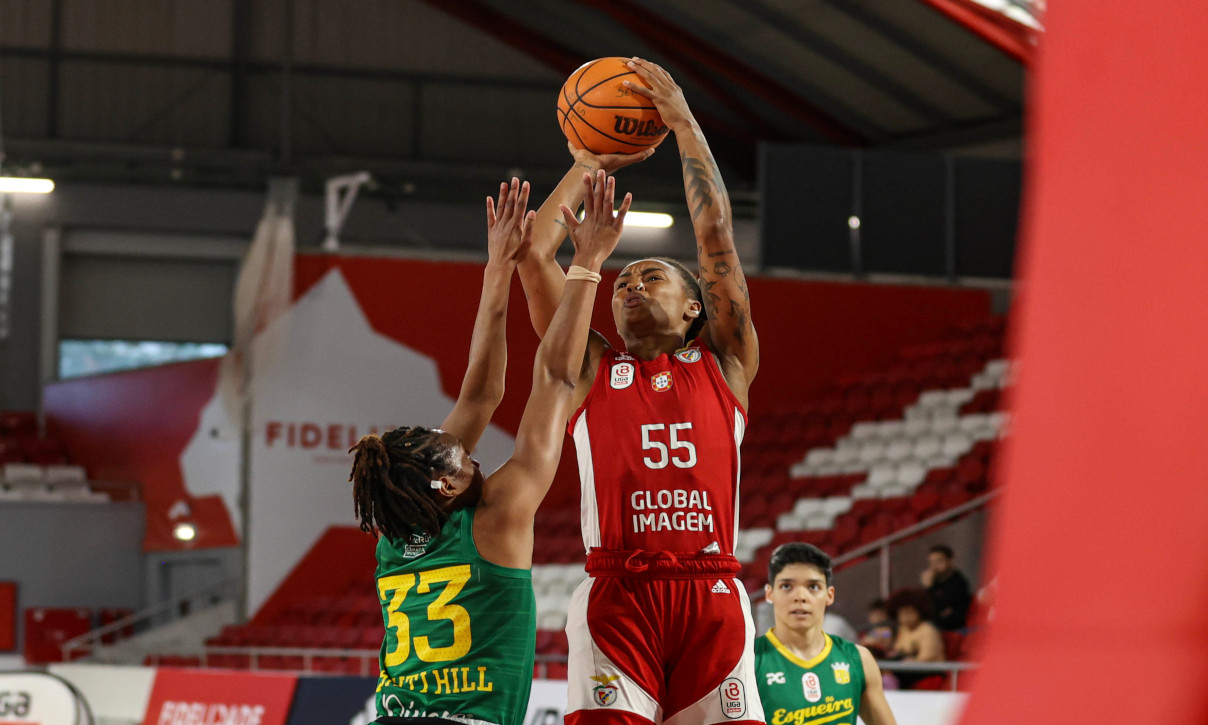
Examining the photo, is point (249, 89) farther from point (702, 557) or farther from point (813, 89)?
point (702, 557)

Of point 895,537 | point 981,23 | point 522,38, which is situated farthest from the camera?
point 522,38

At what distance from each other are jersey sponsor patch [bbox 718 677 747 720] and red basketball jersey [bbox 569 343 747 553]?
1.12 feet

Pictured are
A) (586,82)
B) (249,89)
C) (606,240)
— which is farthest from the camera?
(249,89)

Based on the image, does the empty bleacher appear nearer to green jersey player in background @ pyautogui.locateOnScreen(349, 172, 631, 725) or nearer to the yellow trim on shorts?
the yellow trim on shorts

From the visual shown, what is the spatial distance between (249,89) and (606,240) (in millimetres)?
20295

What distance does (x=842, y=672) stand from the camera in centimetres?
480

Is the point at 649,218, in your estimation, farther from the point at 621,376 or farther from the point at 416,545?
the point at 416,545

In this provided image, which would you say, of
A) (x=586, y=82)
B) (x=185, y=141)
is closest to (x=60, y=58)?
(x=185, y=141)

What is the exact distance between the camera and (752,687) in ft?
11.3

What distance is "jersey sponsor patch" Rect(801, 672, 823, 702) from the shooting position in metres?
4.77

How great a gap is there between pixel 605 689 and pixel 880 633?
6.40 meters

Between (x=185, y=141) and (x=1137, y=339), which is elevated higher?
(x=185, y=141)

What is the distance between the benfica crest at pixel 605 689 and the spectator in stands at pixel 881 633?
6006mm

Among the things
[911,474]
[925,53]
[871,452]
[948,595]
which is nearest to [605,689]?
[948,595]
